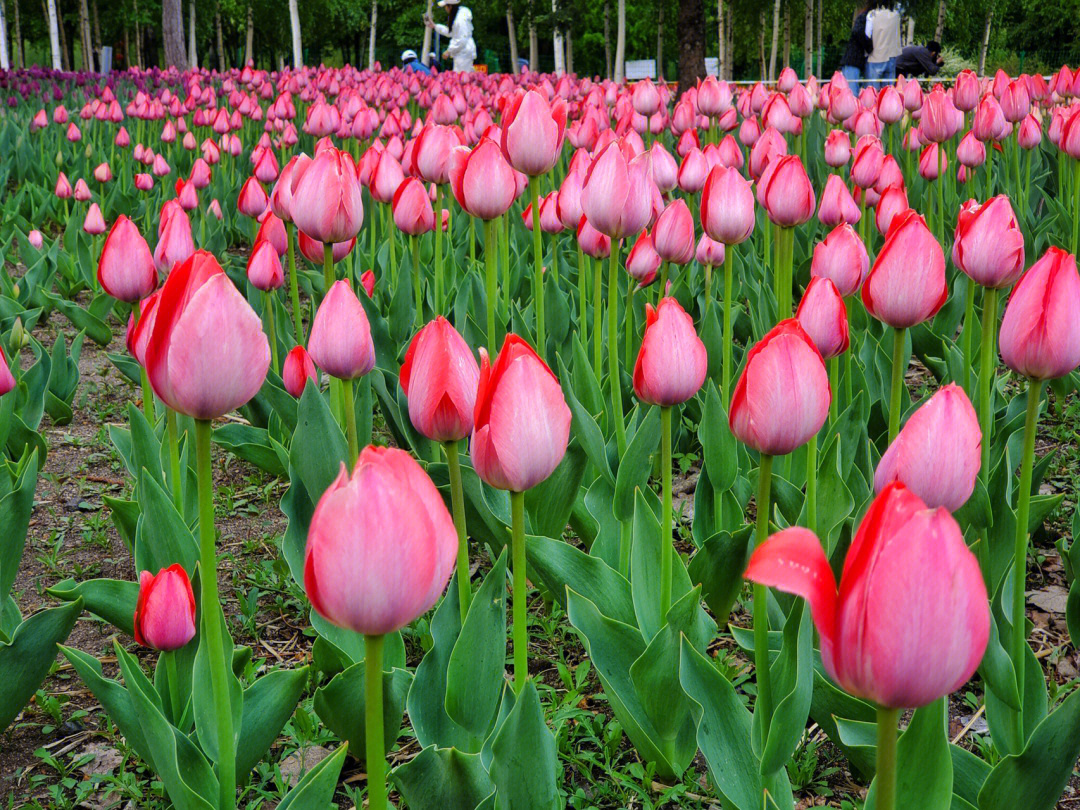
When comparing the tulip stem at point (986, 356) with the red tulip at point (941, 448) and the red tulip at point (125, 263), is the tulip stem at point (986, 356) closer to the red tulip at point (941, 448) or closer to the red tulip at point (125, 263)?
the red tulip at point (941, 448)

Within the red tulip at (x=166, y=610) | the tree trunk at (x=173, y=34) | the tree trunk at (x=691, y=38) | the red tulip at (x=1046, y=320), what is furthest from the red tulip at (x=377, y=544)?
the tree trunk at (x=173, y=34)

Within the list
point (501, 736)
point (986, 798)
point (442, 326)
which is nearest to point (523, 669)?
point (501, 736)

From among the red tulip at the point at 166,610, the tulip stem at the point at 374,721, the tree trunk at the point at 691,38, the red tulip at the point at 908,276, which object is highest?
the tree trunk at the point at 691,38

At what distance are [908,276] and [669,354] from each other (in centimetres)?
42

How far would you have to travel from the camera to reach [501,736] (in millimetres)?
1191

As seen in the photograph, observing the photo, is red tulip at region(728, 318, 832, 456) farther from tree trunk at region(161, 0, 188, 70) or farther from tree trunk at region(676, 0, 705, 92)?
tree trunk at region(161, 0, 188, 70)

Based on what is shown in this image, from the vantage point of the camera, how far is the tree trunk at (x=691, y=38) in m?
11.3

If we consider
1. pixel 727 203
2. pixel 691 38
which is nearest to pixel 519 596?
pixel 727 203

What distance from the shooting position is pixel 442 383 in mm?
1237

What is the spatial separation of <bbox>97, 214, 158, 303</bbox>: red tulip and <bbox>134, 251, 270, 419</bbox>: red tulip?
1.02m

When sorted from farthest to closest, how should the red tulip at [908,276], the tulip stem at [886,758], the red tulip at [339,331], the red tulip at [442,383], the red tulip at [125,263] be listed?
the red tulip at [125,263] → the red tulip at [339,331] → the red tulip at [908,276] → the red tulip at [442,383] → the tulip stem at [886,758]

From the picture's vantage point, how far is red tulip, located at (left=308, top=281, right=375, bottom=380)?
1655 mm

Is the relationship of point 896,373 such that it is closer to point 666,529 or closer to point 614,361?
point 666,529

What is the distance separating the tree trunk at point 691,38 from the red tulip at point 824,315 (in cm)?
1010
